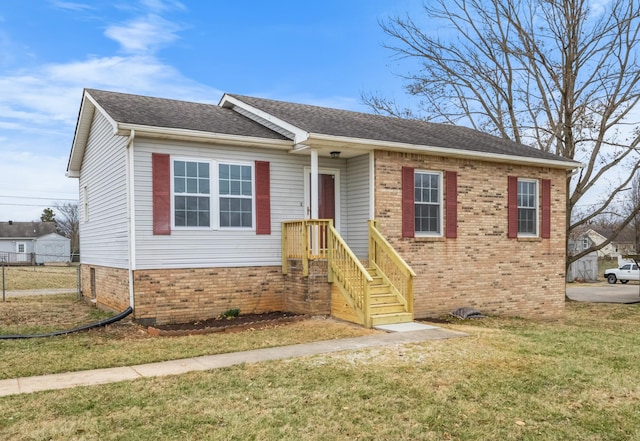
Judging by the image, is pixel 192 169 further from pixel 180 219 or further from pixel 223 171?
pixel 180 219

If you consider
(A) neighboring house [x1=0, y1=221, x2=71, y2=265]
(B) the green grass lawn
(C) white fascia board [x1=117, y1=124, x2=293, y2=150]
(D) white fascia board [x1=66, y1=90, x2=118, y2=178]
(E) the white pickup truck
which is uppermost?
(D) white fascia board [x1=66, y1=90, x2=118, y2=178]

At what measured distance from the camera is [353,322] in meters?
9.99

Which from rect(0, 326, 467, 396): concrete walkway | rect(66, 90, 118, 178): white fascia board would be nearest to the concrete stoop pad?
rect(0, 326, 467, 396): concrete walkway

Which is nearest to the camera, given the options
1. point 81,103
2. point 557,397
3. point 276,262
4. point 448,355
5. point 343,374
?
point 557,397

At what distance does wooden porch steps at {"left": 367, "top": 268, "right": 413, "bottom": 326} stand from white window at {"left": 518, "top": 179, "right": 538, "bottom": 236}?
17.8 feet

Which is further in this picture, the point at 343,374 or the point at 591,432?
the point at 343,374

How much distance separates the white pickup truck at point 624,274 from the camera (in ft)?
109

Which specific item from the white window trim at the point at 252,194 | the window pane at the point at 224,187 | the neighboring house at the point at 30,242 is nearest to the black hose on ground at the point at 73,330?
the white window trim at the point at 252,194

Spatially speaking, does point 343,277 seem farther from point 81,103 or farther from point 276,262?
point 81,103

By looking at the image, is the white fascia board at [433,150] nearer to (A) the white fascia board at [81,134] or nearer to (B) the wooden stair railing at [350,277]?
(B) the wooden stair railing at [350,277]

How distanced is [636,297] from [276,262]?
1912 centimetres

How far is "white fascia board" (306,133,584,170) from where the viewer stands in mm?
10820

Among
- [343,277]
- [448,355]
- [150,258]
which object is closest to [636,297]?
[343,277]

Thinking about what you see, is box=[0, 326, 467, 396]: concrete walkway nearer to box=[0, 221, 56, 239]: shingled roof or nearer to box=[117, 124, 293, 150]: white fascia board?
box=[117, 124, 293, 150]: white fascia board
